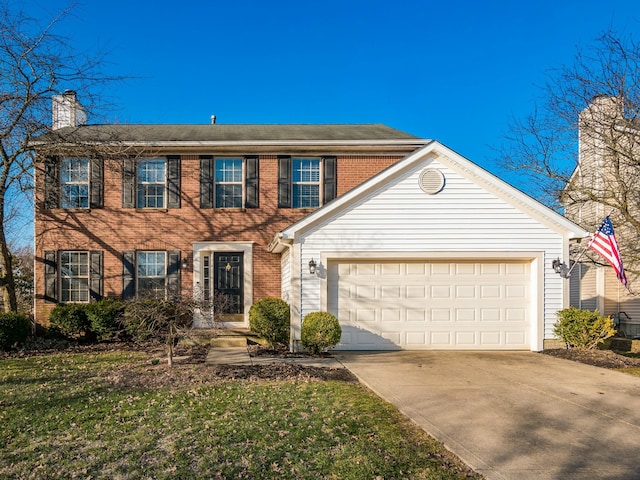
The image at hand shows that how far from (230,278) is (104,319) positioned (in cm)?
339

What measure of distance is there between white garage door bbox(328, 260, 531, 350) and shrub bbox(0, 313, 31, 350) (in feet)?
Result: 23.6

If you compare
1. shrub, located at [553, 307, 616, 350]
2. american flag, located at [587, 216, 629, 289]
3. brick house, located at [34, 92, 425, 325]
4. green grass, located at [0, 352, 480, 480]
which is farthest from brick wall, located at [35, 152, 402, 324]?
green grass, located at [0, 352, 480, 480]

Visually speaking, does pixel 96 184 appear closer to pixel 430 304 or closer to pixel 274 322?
pixel 274 322

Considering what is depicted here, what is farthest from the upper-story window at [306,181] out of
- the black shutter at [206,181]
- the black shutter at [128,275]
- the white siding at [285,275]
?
the black shutter at [128,275]

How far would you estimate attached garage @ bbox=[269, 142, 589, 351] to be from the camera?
11594mm

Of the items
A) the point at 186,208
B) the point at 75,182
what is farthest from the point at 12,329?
the point at 186,208

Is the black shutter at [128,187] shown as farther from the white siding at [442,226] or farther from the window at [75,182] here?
the white siding at [442,226]

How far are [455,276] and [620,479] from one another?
765 centimetres

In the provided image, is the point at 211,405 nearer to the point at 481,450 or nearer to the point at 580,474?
the point at 481,450

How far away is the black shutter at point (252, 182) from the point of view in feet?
47.5

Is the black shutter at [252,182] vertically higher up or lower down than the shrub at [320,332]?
higher up

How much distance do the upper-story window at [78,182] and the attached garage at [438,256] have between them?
6.15 m

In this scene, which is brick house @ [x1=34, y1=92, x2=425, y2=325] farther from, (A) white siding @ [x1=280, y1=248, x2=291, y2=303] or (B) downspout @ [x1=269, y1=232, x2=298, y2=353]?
(B) downspout @ [x1=269, y1=232, x2=298, y2=353]

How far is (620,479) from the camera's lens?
168 inches
